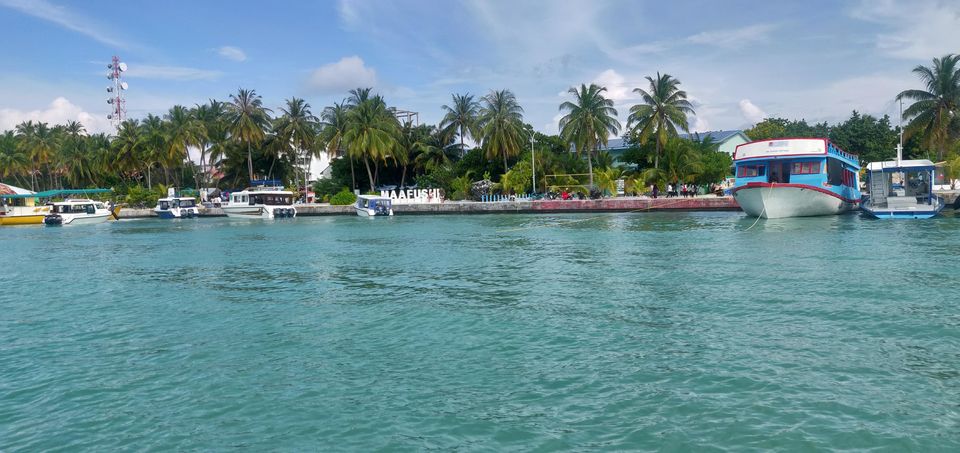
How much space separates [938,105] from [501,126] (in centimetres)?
3526

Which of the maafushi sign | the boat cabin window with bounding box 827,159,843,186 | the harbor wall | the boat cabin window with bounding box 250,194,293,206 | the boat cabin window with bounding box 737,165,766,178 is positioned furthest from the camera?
the maafushi sign

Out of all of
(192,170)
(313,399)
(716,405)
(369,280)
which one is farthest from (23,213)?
(716,405)

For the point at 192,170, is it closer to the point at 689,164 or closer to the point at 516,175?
the point at 516,175

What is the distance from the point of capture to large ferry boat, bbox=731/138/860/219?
34.1m

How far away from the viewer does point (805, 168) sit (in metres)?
34.8

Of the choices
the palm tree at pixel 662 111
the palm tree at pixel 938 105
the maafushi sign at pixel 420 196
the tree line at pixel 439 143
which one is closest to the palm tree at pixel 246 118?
the tree line at pixel 439 143

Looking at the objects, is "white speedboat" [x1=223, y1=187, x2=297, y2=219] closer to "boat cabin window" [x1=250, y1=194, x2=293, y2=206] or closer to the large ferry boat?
"boat cabin window" [x1=250, y1=194, x2=293, y2=206]

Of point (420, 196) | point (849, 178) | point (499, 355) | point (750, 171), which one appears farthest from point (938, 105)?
point (499, 355)

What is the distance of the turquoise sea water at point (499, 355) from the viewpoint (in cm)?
712

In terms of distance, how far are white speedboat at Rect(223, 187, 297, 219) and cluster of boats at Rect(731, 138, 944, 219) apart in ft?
128

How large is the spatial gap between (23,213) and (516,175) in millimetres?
45239

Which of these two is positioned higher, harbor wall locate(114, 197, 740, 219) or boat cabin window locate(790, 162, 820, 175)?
boat cabin window locate(790, 162, 820, 175)

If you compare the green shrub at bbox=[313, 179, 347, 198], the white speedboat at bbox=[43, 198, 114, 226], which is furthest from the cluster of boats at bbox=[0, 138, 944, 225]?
the white speedboat at bbox=[43, 198, 114, 226]

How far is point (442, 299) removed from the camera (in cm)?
1520
